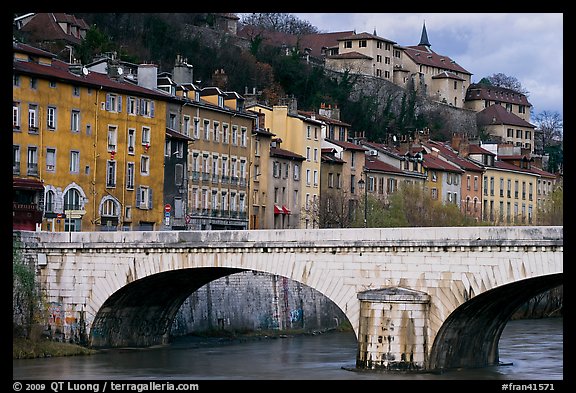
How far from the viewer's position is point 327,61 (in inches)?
5472

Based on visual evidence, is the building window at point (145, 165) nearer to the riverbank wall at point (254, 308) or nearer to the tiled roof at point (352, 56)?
→ the riverbank wall at point (254, 308)

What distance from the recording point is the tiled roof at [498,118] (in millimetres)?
141625

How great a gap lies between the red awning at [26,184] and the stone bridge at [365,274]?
7749 millimetres

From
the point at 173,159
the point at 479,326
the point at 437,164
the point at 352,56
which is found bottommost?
the point at 479,326

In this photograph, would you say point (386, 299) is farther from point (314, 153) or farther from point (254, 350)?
point (314, 153)

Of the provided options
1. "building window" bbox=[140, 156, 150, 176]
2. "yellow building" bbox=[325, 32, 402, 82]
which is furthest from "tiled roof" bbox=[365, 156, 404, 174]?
"yellow building" bbox=[325, 32, 402, 82]

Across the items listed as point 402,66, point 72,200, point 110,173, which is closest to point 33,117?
point 72,200

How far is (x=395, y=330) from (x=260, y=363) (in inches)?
257

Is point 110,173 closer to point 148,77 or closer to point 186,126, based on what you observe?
point 148,77

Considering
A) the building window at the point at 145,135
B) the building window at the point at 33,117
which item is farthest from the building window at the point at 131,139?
the building window at the point at 33,117

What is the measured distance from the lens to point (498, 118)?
142 meters

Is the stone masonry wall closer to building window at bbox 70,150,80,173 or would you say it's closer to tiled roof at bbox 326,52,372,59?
building window at bbox 70,150,80,173

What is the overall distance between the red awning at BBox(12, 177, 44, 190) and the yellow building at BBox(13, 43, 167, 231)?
30cm
